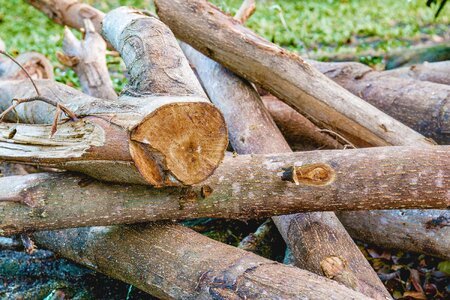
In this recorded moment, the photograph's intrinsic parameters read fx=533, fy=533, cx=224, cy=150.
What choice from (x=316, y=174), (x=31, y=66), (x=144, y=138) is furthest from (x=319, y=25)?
(x=144, y=138)

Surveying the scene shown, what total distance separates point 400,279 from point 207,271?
1500mm

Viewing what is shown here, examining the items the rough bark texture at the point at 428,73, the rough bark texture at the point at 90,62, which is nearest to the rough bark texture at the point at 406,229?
the rough bark texture at the point at 428,73

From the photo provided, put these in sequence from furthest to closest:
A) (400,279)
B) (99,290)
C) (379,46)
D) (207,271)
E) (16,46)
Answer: (16,46), (379,46), (400,279), (99,290), (207,271)

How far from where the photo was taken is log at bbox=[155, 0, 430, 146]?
11.1 ft

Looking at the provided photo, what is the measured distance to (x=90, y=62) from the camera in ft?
15.0

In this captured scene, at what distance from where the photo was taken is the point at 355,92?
411 cm

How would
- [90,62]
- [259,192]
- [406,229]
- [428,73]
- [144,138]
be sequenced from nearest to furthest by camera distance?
[144,138], [259,192], [406,229], [428,73], [90,62]

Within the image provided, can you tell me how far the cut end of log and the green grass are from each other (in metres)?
4.04

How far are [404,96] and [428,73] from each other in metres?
0.72

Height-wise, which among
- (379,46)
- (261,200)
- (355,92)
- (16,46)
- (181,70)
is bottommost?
(16,46)

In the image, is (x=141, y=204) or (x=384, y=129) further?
(x=384, y=129)

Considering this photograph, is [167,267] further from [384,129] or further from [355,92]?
[355,92]

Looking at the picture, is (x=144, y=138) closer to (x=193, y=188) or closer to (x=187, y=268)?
(x=193, y=188)

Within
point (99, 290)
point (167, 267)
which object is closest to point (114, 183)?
point (167, 267)
